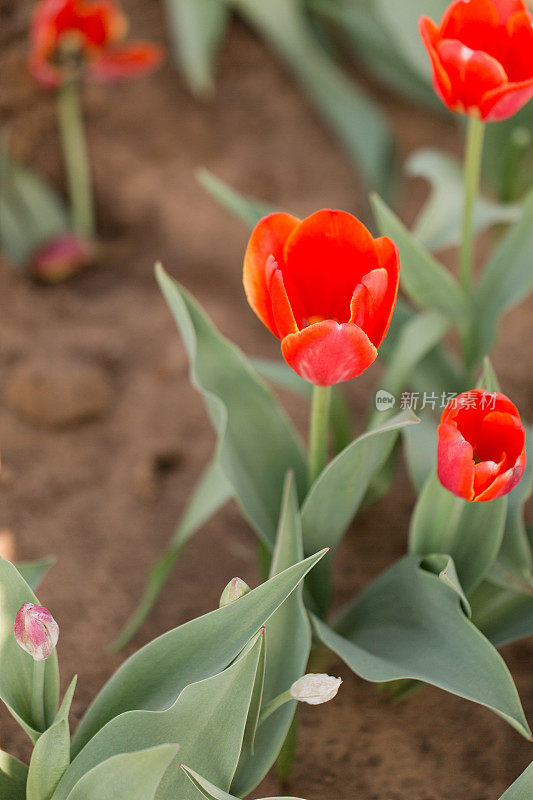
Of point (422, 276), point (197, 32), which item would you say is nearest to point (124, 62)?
point (197, 32)

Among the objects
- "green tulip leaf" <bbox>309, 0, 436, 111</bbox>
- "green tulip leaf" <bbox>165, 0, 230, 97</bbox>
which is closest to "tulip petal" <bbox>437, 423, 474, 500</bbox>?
"green tulip leaf" <bbox>309, 0, 436, 111</bbox>

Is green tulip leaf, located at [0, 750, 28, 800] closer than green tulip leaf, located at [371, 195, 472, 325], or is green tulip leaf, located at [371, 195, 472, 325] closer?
green tulip leaf, located at [0, 750, 28, 800]

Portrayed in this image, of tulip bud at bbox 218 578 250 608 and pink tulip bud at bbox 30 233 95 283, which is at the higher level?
tulip bud at bbox 218 578 250 608

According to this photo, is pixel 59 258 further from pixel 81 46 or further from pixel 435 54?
pixel 435 54

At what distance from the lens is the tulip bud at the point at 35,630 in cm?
88

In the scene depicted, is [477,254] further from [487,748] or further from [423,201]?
[487,748]

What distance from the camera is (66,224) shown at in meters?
2.24

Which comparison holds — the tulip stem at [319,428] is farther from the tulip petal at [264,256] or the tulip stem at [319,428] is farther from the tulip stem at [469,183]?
the tulip stem at [469,183]

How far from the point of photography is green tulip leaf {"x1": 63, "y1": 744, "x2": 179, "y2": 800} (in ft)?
2.73

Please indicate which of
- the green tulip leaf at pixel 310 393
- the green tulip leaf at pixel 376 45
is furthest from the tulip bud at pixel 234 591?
the green tulip leaf at pixel 376 45

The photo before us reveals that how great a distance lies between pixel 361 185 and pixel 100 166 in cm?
69

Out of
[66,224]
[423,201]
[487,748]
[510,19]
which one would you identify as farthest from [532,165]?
[487,748]

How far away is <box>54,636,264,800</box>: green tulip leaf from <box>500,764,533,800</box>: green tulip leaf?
0.97 feet

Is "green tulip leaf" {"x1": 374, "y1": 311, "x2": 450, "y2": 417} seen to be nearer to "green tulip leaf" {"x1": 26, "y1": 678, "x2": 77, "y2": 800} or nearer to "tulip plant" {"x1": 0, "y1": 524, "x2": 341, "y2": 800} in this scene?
"tulip plant" {"x1": 0, "y1": 524, "x2": 341, "y2": 800}
